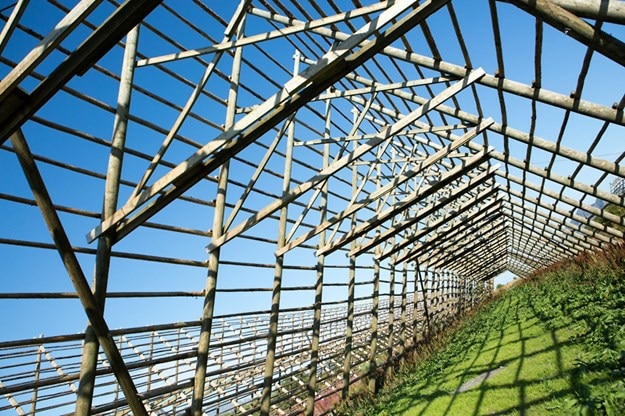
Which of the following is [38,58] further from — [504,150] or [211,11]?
[504,150]

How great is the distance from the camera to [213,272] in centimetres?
502

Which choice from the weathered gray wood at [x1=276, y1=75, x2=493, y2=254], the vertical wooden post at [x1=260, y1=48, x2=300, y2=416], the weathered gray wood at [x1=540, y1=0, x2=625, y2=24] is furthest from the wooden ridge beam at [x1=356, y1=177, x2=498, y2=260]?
the weathered gray wood at [x1=540, y1=0, x2=625, y2=24]

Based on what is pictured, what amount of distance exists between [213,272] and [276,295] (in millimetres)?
1547

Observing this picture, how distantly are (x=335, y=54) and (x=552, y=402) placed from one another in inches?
173

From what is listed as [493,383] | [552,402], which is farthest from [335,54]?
[493,383]

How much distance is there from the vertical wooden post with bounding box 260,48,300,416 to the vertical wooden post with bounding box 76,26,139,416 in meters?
2.28

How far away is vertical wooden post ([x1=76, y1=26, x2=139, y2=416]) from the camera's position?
3.33 m

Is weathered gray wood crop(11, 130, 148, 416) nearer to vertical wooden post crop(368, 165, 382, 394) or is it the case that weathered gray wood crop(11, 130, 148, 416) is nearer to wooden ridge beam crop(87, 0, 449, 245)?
wooden ridge beam crop(87, 0, 449, 245)

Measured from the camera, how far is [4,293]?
3049mm

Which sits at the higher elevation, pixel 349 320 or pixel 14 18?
pixel 14 18

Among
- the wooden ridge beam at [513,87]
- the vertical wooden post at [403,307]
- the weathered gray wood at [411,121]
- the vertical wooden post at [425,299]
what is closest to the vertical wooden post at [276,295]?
the weathered gray wood at [411,121]

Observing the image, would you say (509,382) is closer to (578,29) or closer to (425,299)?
(578,29)

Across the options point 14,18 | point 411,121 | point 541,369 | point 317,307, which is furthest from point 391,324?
point 14,18

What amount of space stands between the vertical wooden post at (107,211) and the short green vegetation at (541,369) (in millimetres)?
4175
